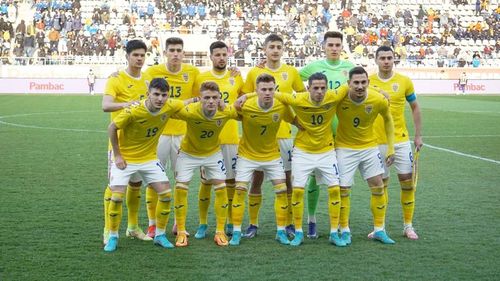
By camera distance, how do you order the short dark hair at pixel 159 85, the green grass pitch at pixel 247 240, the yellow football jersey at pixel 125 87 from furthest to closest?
the yellow football jersey at pixel 125 87
the short dark hair at pixel 159 85
the green grass pitch at pixel 247 240

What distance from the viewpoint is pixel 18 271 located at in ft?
22.1

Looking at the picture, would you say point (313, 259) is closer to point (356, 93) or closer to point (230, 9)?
point (356, 93)

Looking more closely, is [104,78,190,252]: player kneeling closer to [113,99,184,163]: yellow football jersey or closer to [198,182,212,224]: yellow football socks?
[113,99,184,163]: yellow football jersey

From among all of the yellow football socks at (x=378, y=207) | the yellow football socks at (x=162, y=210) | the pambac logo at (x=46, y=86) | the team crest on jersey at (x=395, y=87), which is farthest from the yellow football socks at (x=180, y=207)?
the pambac logo at (x=46, y=86)

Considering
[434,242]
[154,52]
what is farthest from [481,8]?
[434,242]

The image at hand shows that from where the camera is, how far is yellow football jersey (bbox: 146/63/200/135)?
8.62 m

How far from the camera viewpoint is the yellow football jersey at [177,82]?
8625mm

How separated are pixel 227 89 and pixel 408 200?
2314mm

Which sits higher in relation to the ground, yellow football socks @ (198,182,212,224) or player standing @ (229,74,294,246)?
player standing @ (229,74,294,246)

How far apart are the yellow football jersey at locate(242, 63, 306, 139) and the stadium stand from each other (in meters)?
28.7

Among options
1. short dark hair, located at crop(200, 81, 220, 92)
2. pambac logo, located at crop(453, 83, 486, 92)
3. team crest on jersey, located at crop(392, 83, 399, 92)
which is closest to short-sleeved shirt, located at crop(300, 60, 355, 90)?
team crest on jersey, located at crop(392, 83, 399, 92)

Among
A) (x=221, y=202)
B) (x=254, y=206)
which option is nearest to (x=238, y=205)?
(x=221, y=202)

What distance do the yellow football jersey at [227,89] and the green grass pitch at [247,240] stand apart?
1.10m

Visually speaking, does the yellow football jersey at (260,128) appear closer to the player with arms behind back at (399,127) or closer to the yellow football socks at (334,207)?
the yellow football socks at (334,207)
